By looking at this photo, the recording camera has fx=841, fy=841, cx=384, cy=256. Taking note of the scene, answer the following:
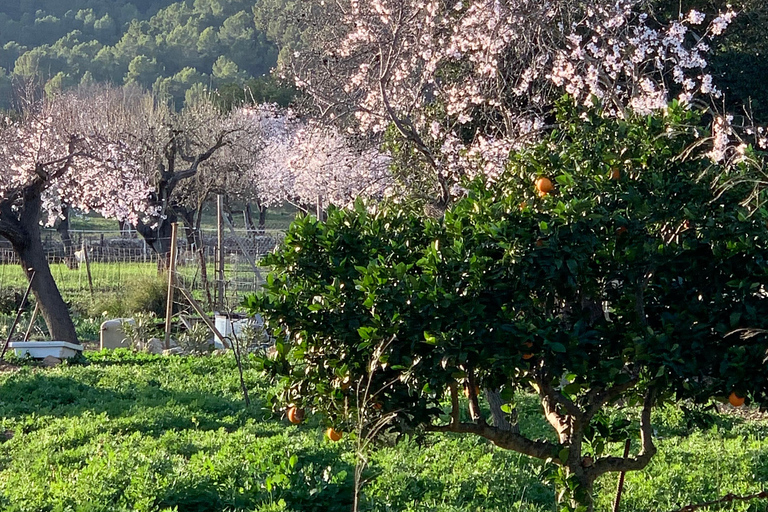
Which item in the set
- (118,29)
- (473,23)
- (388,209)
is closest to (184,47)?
(118,29)

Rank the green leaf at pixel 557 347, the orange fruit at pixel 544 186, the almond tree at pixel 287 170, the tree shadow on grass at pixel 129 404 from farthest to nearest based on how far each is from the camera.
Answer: the almond tree at pixel 287 170, the tree shadow on grass at pixel 129 404, the orange fruit at pixel 544 186, the green leaf at pixel 557 347

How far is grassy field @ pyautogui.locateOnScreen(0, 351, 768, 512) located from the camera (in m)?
4.91

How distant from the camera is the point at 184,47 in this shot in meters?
69.4

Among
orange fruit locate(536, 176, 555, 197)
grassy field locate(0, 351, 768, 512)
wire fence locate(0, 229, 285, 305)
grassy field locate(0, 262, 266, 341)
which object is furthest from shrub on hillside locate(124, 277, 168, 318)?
orange fruit locate(536, 176, 555, 197)

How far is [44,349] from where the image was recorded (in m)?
11.7

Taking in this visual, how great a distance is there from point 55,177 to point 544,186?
38.3 feet

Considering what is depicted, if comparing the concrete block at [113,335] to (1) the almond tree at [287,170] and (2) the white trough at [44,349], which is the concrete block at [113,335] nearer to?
(2) the white trough at [44,349]

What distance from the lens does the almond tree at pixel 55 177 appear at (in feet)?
42.6

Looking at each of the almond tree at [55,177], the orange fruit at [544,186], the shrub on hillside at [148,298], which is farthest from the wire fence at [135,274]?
the orange fruit at [544,186]

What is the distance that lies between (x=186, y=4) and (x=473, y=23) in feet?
242

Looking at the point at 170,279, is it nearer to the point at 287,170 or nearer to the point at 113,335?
the point at 113,335

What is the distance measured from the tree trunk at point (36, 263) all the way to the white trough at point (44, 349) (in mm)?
1177

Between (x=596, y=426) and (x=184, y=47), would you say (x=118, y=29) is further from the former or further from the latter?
(x=596, y=426)

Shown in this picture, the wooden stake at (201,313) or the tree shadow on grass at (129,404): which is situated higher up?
the wooden stake at (201,313)
